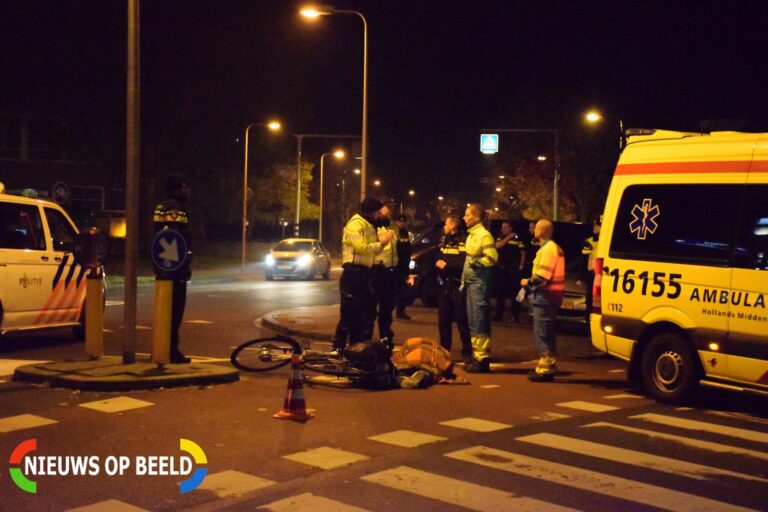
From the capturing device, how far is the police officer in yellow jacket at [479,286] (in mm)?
11977

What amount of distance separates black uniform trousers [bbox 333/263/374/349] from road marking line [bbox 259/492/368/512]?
213 inches

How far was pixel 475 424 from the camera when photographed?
864cm

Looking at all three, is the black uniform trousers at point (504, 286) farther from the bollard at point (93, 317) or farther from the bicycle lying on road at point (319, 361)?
the bollard at point (93, 317)

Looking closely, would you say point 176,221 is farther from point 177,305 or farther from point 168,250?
point 177,305

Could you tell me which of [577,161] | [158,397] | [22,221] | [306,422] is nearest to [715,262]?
[306,422]

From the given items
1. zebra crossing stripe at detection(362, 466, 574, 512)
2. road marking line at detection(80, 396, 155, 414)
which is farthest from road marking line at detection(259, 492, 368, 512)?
road marking line at detection(80, 396, 155, 414)

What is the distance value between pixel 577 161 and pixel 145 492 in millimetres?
42218

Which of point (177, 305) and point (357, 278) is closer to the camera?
point (177, 305)

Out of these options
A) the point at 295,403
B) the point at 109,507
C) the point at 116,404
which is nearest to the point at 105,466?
the point at 109,507

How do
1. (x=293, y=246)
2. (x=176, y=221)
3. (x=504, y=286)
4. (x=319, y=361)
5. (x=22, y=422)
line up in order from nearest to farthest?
(x=22, y=422)
(x=319, y=361)
(x=176, y=221)
(x=504, y=286)
(x=293, y=246)

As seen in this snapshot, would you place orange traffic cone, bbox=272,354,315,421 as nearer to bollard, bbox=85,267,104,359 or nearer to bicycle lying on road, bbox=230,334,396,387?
bicycle lying on road, bbox=230,334,396,387

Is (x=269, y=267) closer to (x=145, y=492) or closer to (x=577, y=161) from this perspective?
(x=577, y=161)

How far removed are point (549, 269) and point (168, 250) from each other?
14.5ft

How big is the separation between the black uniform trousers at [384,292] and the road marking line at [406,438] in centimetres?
385
